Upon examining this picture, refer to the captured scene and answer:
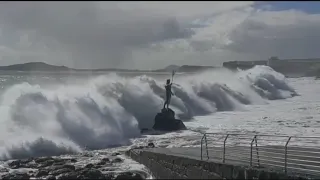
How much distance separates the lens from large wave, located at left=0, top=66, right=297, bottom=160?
1961 centimetres

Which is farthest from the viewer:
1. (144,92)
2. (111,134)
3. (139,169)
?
(144,92)

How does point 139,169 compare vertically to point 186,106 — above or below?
below

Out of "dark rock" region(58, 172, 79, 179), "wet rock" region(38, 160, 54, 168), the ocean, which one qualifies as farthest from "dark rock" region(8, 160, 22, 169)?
"dark rock" region(58, 172, 79, 179)

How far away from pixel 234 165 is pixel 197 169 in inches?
36.4

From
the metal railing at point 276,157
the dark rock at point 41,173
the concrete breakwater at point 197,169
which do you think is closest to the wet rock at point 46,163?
the dark rock at point 41,173

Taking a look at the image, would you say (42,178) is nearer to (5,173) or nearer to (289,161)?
(5,173)

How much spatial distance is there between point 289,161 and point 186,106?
83.0 feet

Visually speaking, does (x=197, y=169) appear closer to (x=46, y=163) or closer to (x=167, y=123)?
(x=46, y=163)

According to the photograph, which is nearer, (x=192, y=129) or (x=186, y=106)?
(x=192, y=129)

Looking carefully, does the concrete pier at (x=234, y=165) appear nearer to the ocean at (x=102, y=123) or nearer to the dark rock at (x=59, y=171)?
the ocean at (x=102, y=123)

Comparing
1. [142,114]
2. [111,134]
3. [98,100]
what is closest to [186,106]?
[142,114]

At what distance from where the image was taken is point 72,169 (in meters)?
13.3

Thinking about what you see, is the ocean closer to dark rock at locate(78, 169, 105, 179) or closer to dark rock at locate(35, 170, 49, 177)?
dark rock at locate(78, 169, 105, 179)

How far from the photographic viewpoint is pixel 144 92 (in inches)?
1411
